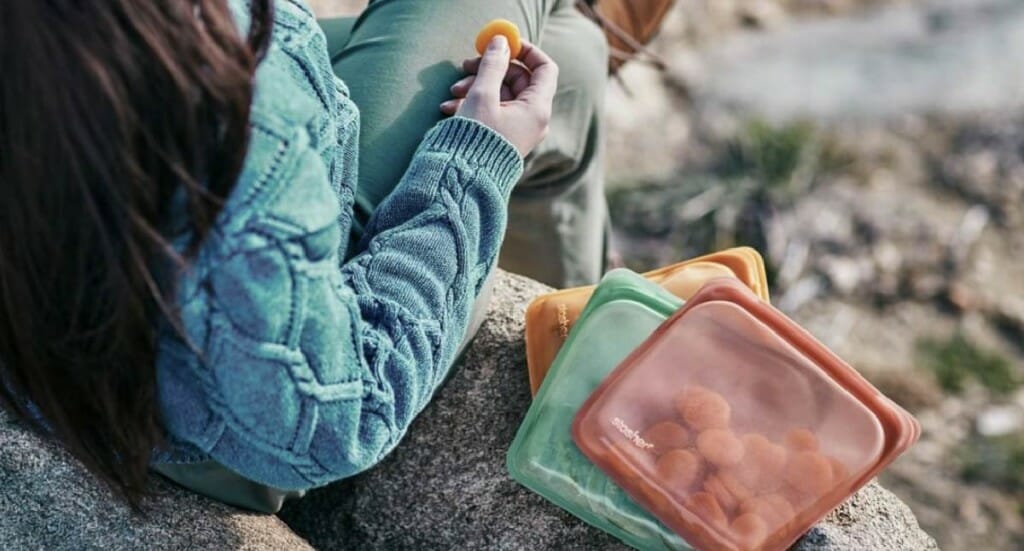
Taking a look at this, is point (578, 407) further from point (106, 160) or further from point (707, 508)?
point (106, 160)

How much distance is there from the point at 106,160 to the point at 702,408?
0.73 meters

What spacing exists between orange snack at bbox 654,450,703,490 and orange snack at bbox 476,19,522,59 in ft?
1.79

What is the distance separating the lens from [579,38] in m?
1.72

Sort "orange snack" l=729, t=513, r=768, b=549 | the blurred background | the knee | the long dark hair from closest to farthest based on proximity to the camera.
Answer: the long dark hair, "orange snack" l=729, t=513, r=768, b=549, the knee, the blurred background

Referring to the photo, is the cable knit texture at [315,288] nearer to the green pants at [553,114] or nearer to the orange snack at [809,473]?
the green pants at [553,114]

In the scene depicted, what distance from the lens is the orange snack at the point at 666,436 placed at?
4.22 feet

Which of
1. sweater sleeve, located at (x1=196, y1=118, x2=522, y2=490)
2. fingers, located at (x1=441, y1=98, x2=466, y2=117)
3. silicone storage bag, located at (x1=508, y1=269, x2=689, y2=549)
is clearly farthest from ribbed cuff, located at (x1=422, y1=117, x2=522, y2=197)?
silicone storage bag, located at (x1=508, y1=269, x2=689, y2=549)

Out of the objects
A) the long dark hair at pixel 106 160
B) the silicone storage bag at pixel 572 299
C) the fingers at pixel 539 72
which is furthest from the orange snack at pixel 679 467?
the long dark hair at pixel 106 160

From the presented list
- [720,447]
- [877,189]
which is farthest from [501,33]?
[877,189]

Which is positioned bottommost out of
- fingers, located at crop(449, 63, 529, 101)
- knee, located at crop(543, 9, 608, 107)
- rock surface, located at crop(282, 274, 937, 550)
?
rock surface, located at crop(282, 274, 937, 550)

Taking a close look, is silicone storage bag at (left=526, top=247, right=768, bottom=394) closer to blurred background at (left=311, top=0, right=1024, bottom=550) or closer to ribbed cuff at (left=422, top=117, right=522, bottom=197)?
ribbed cuff at (left=422, top=117, right=522, bottom=197)

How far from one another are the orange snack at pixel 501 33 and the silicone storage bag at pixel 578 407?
0.32m

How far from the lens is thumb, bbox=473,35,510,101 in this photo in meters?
1.32

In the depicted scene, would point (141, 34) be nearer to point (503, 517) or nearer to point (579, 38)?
point (503, 517)
